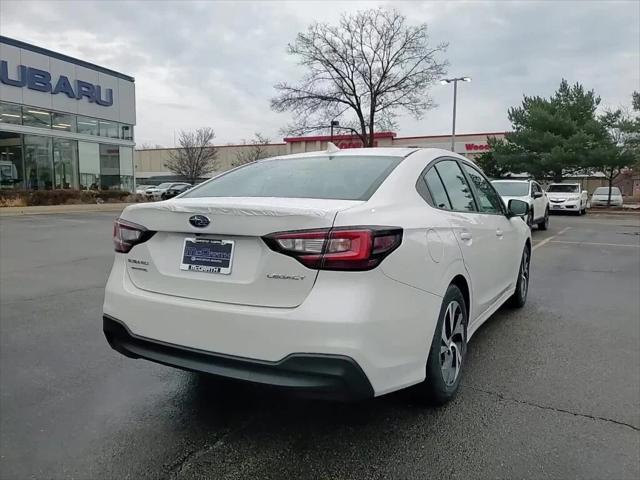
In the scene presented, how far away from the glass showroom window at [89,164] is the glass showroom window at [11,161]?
11.6 feet

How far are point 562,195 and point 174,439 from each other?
25.0 metres

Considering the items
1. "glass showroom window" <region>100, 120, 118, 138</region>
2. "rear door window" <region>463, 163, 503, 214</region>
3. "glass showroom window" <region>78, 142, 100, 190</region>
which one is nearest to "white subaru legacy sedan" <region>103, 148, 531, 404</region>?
"rear door window" <region>463, 163, 503, 214</region>

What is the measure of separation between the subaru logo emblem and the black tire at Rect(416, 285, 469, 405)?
1367 mm

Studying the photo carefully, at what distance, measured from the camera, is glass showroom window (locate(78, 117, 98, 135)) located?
28.3m

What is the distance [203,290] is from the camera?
8.32ft

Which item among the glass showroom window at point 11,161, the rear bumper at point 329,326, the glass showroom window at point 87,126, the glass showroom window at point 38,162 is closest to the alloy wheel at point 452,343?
the rear bumper at point 329,326

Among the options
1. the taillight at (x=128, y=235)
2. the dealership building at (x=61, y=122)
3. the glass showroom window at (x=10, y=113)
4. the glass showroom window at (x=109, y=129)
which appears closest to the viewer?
the taillight at (x=128, y=235)

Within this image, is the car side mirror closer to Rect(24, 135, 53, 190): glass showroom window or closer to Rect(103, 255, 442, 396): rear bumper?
Rect(103, 255, 442, 396): rear bumper

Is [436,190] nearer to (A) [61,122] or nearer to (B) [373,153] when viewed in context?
(B) [373,153]

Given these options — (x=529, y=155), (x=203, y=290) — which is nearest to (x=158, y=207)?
(x=203, y=290)

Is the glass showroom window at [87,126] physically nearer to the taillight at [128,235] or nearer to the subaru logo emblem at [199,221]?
the taillight at [128,235]

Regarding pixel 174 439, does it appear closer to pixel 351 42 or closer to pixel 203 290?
pixel 203 290

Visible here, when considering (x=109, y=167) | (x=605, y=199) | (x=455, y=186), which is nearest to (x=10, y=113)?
(x=109, y=167)

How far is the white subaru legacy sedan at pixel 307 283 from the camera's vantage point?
2.29 metres
